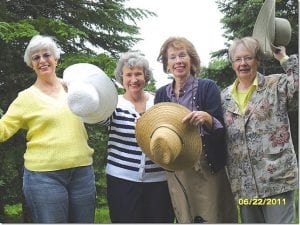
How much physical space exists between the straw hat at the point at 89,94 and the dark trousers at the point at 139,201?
296 millimetres

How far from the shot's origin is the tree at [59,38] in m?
2.84

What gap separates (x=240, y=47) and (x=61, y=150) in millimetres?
827

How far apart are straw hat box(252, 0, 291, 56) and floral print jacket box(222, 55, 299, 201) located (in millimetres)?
133

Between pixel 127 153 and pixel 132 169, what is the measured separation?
0.07 m

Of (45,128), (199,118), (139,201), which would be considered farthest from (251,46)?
(45,128)

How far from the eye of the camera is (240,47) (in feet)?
5.99

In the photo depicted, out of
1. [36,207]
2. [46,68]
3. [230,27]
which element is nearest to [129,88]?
[46,68]

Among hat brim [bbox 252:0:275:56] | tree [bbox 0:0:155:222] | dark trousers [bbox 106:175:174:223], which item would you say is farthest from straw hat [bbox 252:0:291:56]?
tree [bbox 0:0:155:222]

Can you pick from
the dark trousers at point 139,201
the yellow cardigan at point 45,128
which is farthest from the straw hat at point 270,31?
the yellow cardigan at point 45,128

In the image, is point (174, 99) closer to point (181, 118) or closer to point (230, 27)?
point (181, 118)

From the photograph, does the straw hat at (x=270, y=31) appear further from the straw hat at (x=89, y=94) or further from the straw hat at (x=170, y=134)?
the straw hat at (x=89, y=94)

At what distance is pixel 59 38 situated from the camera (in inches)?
114

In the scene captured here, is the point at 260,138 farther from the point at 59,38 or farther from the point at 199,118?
the point at 59,38

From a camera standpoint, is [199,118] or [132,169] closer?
[199,118]
